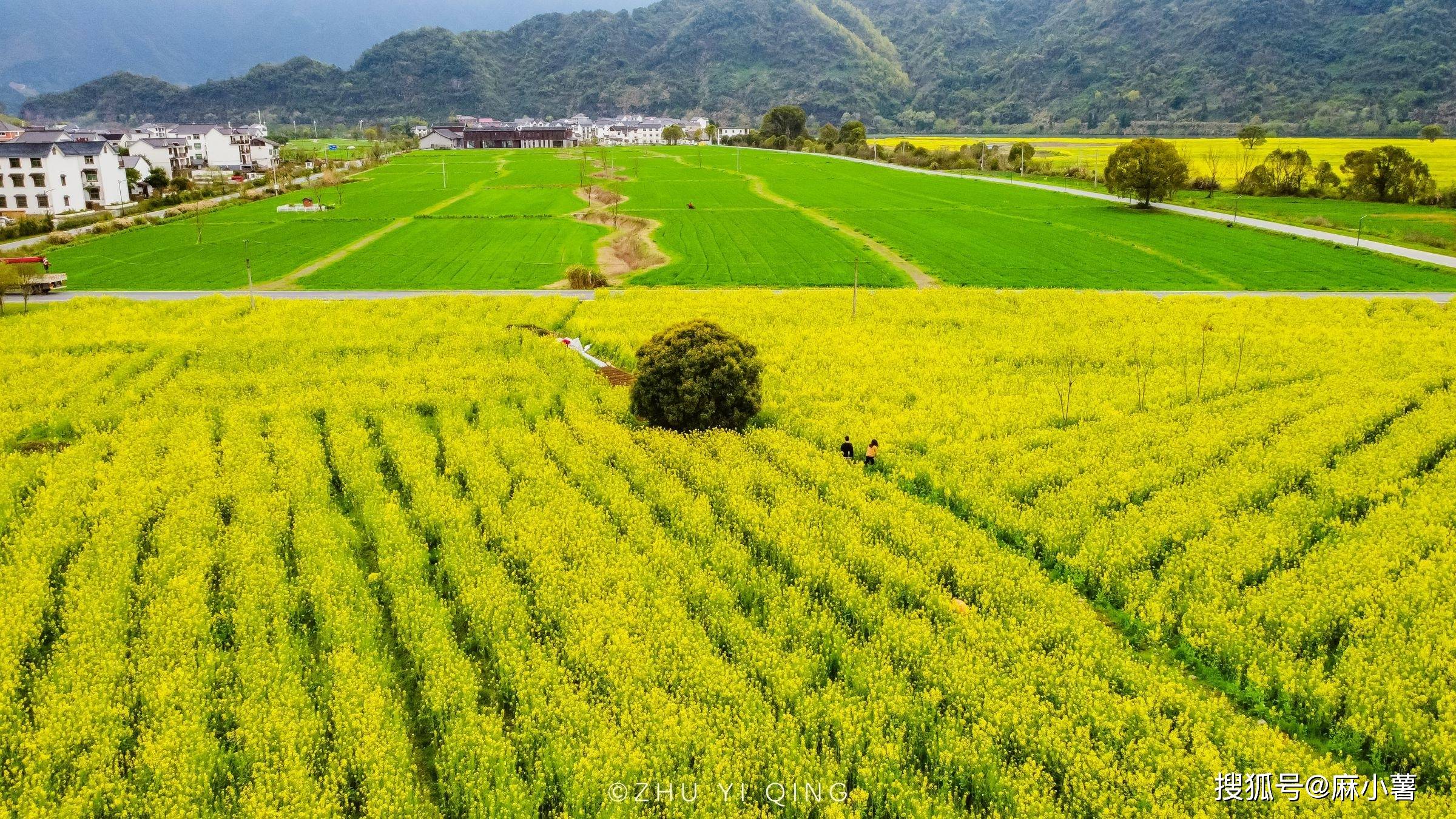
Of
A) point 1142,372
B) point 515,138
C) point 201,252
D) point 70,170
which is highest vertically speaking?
point 515,138

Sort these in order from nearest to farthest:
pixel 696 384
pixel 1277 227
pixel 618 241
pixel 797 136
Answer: pixel 696 384 < pixel 1277 227 < pixel 618 241 < pixel 797 136

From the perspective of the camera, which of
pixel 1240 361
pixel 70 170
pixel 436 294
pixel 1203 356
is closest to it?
pixel 1240 361

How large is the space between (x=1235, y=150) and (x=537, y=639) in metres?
115

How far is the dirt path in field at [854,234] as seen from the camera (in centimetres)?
4556

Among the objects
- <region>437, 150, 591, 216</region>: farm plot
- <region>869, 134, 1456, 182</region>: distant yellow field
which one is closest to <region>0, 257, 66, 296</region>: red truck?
<region>437, 150, 591, 216</region>: farm plot

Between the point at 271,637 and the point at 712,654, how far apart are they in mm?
6879

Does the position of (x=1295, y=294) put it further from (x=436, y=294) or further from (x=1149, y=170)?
(x=436, y=294)

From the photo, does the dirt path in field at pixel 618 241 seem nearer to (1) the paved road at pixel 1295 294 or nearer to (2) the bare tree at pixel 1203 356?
(1) the paved road at pixel 1295 294

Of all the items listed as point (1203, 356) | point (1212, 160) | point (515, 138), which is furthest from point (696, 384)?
point (515, 138)

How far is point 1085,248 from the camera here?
52656 millimetres

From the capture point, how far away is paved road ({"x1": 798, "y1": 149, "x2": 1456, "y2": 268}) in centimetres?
4853

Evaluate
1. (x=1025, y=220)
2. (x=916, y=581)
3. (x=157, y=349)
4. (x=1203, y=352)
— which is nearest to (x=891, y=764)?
(x=916, y=581)

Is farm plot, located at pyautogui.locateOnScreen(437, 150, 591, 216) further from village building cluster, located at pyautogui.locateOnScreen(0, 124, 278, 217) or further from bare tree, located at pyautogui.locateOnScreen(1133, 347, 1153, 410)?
bare tree, located at pyautogui.locateOnScreen(1133, 347, 1153, 410)

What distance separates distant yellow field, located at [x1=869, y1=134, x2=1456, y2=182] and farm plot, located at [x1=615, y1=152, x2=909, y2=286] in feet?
145
